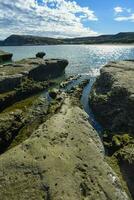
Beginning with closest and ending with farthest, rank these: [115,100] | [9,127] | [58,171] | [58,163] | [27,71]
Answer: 1. [58,171]
2. [58,163]
3. [9,127]
4. [115,100]
5. [27,71]

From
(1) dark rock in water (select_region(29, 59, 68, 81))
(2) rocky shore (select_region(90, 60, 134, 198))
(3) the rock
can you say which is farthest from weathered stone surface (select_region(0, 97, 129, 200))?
(1) dark rock in water (select_region(29, 59, 68, 81))

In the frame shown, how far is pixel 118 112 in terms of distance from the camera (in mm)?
49562

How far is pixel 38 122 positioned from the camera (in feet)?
147

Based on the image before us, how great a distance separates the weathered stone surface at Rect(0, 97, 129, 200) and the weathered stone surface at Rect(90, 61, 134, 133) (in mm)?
13648

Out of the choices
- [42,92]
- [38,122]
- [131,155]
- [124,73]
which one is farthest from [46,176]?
[42,92]

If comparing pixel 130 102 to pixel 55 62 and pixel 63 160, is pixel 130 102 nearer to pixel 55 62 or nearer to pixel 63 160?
pixel 63 160

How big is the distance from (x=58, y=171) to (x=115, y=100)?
27877mm

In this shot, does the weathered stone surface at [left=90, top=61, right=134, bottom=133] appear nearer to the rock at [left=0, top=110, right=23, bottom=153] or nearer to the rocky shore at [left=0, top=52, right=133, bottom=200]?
the rocky shore at [left=0, top=52, right=133, bottom=200]

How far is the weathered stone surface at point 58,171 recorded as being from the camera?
1005 inches

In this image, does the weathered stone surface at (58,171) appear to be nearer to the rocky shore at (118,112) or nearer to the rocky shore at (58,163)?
the rocky shore at (58,163)

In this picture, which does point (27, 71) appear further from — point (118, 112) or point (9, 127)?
point (9, 127)

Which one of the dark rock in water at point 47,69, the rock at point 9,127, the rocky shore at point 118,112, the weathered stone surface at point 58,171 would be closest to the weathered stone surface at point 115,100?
the rocky shore at point 118,112

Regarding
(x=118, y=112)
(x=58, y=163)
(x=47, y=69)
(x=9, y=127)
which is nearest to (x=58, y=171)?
(x=58, y=163)

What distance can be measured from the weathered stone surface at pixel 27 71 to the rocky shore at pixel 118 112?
17.2 metres
